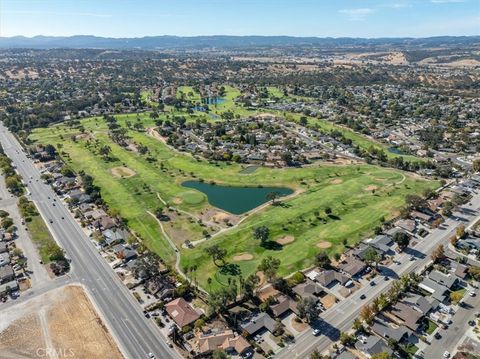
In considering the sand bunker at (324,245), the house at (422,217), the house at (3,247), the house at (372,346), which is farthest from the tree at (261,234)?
the house at (3,247)

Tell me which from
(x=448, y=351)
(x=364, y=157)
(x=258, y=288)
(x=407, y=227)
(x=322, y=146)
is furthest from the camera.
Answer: (x=322, y=146)

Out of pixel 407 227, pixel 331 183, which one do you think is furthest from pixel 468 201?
pixel 331 183

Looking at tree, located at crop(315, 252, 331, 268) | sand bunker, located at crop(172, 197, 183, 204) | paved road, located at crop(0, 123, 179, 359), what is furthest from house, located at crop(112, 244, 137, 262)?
tree, located at crop(315, 252, 331, 268)

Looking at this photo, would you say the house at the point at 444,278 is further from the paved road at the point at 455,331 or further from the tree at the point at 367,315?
the tree at the point at 367,315

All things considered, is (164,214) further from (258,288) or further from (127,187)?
(258,288)

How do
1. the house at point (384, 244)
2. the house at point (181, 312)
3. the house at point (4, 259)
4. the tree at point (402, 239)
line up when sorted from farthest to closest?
the tree at point (402, 239) → the house at point (384, 244) → the house at point (4, 259) → the house at point (181, 312)

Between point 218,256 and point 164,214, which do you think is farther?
point 164,214
